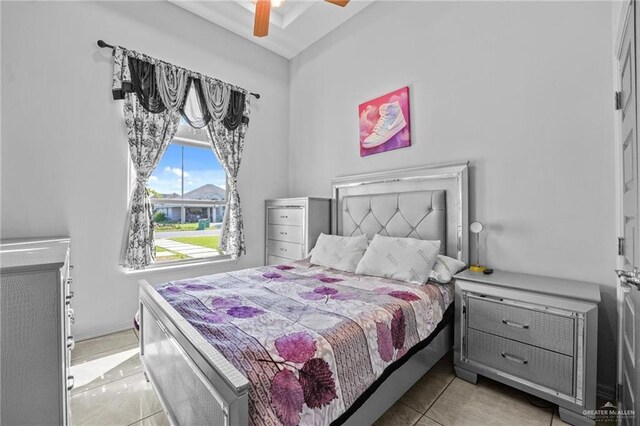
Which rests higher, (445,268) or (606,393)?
(445,268)

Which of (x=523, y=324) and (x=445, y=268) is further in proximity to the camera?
(x=445, y=268)

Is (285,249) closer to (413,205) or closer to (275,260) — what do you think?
(275,260)

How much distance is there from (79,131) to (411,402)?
3.47 metres

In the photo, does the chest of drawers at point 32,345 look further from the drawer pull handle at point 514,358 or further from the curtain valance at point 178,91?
the curtain valance at point 178,91

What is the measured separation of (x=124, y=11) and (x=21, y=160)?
1740mm

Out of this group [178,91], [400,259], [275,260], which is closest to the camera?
[400,259]

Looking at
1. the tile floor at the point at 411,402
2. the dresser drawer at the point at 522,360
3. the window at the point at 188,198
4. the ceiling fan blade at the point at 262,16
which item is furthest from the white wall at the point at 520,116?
the window at the point at 188,198

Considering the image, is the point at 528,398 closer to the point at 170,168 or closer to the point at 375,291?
the point at 375,291

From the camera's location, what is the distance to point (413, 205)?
2625mm

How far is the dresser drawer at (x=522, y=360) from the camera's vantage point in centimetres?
154

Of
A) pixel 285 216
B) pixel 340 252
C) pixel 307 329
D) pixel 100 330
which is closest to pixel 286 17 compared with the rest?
pixel 285 216

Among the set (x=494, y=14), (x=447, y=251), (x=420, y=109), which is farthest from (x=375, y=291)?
(x=494, y=14)

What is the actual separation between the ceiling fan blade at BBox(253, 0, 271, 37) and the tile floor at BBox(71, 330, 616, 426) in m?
2.74

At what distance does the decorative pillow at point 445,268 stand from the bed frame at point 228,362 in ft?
0.53
